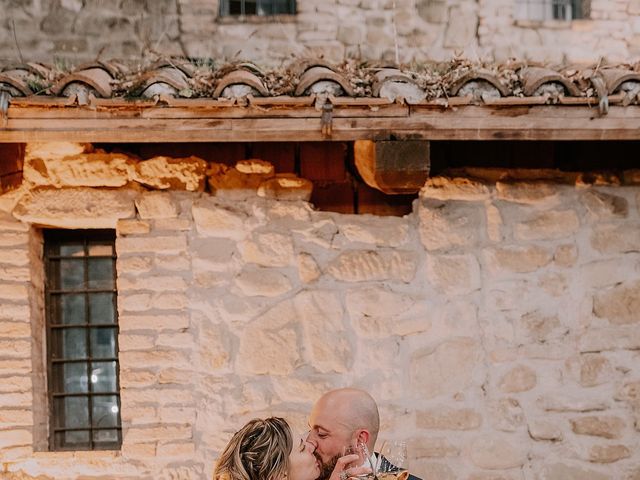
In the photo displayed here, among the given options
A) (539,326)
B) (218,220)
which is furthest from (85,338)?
(539,326)

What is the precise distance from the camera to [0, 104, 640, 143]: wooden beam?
10.8ft

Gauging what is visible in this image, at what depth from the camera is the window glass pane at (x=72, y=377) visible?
159 inches

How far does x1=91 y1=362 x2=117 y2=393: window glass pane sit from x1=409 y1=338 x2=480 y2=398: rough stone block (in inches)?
61.1

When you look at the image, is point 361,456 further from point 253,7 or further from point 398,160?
point 253,7

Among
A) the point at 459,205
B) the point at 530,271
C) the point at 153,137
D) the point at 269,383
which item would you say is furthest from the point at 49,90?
the point at 530,271

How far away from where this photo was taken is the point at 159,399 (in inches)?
149

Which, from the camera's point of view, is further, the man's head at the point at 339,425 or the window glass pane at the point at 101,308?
the window glass pane at the point at 101,308

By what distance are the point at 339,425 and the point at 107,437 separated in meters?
1.56

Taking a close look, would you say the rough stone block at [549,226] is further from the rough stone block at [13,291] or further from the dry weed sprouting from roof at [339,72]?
the rough stone block at [13,291]

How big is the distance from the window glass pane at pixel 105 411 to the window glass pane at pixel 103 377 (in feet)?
0.15

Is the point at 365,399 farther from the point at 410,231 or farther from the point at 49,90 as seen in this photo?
the point at 49,90

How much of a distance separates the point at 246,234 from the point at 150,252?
0.48 metres

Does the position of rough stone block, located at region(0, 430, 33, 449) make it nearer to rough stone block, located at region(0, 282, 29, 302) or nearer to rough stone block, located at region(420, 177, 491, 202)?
rough stone block, located at region(0, 282, 29, 302)

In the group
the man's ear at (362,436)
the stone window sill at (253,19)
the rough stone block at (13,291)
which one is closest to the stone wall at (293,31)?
the stone window sill at (253,19)
